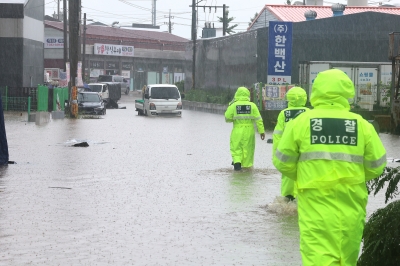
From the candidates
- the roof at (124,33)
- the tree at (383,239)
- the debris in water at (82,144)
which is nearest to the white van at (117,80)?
the roof at (124,33)

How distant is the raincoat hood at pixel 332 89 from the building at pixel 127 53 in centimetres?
8212

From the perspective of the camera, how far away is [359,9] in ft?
210

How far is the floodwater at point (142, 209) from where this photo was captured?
8648 millimetres

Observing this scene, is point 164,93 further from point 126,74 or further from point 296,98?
point 126,74

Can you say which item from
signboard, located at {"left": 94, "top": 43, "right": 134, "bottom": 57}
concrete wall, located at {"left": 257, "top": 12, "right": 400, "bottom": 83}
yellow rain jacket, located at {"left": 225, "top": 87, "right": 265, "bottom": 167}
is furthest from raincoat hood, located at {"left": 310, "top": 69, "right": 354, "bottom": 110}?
signboard, located at {"left": 94, "top": 43, "right": 134, "bottom": 57}

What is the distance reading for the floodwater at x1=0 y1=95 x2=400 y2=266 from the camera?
8648 mm

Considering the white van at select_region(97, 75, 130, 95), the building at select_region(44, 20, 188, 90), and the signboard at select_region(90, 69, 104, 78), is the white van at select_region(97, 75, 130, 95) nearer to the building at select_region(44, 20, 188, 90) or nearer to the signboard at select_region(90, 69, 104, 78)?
the building at select_region(44, 20, 188, 90)

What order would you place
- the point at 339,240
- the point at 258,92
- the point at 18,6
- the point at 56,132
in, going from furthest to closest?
1. the point at 18,6
2. the point at 258,92
3. the point at 56,132
4. the point at 339,240

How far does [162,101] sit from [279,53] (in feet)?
33.7

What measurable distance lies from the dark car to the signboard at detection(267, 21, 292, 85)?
12.0 meters

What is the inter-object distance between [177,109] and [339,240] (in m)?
39.1

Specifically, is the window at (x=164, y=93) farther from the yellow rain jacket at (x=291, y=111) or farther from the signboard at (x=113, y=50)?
the signboard at (x=113, y=50)

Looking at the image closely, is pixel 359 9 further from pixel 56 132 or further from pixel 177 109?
pixel 56 132

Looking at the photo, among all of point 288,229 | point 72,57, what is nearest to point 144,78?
point 72,57
